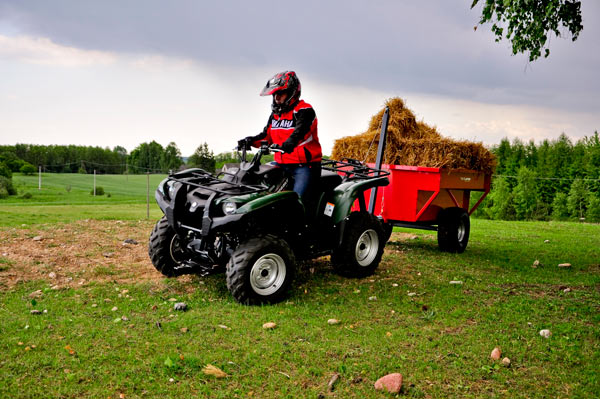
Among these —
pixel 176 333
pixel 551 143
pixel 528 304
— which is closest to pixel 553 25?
pixel 528 304

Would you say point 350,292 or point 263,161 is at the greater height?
point 263,161

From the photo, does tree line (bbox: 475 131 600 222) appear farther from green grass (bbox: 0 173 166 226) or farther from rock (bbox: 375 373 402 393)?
rock (bbox: 375 373 402 393)

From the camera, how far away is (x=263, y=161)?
21.8 feet

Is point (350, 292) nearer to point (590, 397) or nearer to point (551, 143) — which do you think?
point (590, 397)

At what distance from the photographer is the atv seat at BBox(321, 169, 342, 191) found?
22.2 feet

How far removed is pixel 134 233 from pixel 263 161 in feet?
17.2

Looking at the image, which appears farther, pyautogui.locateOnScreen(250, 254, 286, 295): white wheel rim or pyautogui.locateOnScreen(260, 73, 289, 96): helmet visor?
pyautogui.locateOnScreen(260, 73, 289, 96): helmet visor

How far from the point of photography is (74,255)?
8172 millimetres

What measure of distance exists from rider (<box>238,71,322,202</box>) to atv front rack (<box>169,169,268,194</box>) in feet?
1.69

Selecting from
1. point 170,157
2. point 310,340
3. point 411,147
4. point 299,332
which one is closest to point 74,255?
point 299,332

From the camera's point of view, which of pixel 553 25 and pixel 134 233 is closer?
pixel 553 25

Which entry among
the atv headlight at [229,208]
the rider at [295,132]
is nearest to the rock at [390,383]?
the atv headlight at [229,208]

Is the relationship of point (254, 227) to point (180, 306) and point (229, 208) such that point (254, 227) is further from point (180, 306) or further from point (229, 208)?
point (180, 306)

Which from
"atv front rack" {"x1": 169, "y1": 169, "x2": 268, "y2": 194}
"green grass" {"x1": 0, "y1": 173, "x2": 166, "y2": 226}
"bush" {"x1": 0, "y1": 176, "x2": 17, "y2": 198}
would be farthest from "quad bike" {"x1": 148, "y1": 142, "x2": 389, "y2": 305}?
"bush" {"x1": 0, "y1": 176, "x2": 17, "y2": 198}
